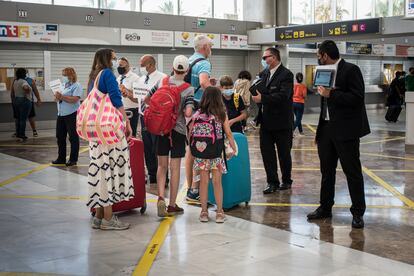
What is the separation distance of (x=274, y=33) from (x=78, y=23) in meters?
7.12

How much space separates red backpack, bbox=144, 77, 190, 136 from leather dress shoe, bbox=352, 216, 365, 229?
2.19 metres

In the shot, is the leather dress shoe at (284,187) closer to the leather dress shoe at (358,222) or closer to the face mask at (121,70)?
the leather dress shoe at (358,222)

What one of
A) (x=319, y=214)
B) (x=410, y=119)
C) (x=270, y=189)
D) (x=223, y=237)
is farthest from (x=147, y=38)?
(x=223, y=237)

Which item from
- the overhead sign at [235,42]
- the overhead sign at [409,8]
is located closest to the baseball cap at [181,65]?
the overhead sign at [409,8]

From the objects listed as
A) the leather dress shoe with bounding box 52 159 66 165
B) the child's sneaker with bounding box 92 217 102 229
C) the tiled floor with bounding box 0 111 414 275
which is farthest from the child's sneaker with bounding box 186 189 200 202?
the leather dress shoe with bounding box 52 159 66 165

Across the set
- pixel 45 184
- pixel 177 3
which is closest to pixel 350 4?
pixel 177 3

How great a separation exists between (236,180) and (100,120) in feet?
6.39

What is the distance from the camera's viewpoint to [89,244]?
5.41m

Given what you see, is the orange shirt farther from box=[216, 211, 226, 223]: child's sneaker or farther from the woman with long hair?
the woman with long hair

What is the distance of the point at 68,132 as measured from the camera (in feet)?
33.8

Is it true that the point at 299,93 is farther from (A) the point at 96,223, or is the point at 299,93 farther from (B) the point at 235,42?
(A) the point at 96,223

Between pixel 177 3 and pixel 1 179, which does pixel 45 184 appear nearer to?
pixel 1 179

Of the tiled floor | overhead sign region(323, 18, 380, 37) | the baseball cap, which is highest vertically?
overhead sign region(323, 18, 380, 37)

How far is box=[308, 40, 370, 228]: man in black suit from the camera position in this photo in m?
5.86
